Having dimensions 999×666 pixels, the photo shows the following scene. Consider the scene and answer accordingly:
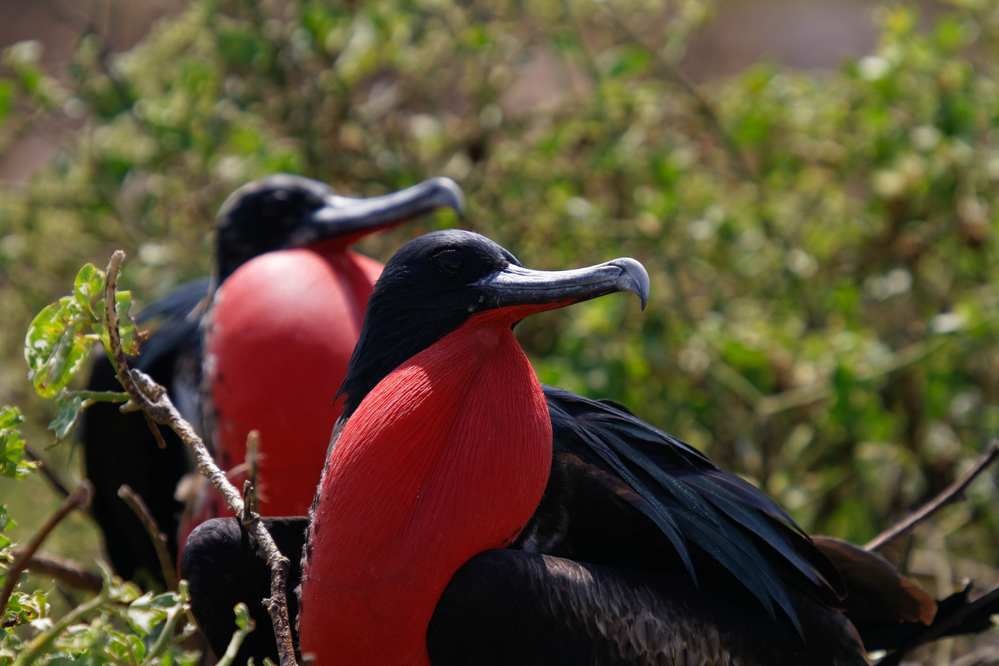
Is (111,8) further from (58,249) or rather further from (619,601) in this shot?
(619,601)

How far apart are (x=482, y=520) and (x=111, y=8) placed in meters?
2.46

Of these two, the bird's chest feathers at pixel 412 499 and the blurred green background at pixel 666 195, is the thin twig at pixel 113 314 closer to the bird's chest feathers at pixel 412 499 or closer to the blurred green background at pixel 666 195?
the bird's chest feathers at pixel 412 499

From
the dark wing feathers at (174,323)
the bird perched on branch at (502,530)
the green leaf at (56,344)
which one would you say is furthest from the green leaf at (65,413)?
the dark wing feathers at (174,323)

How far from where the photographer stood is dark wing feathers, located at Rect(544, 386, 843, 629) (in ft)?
4.78

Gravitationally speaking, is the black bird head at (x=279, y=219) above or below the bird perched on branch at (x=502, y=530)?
above

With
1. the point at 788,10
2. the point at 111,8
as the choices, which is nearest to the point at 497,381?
the point at 111,8

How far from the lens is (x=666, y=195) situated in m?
2.78

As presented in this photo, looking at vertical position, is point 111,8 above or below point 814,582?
above

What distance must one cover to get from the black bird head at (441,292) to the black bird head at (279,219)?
76 centimetres

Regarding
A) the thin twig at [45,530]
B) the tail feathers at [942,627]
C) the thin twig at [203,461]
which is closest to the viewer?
the thin twig at [45,530]

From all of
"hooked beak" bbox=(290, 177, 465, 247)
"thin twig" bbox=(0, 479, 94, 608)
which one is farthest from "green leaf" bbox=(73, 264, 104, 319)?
"hooked beak" bbox=(290, 177, 465, 247)

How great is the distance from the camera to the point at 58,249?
3.32 metres

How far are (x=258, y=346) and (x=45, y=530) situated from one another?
852 mm

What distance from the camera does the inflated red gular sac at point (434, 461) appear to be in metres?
1.22
